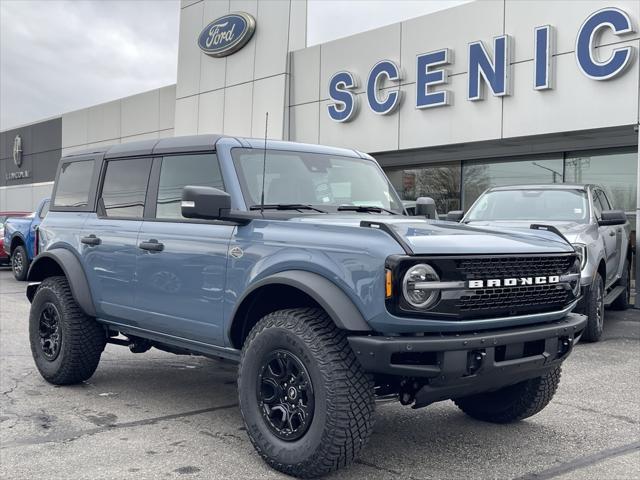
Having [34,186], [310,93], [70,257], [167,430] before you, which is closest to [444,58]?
[310,93]

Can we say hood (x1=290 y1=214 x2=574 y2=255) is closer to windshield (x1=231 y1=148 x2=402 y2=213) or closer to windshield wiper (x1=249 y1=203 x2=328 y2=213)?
windshield wiper (x1=249 y1=203 x2=328 y2=213)

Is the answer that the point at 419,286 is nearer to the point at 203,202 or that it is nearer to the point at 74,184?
the point at 203,202

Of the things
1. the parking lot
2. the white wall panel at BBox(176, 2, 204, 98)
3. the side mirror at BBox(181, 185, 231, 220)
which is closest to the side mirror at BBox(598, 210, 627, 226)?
the parking lot

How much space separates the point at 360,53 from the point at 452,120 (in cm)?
304

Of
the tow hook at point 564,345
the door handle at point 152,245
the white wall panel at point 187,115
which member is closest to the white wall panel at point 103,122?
the white wall panel at point 187,115

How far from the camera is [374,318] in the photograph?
3.51 metres

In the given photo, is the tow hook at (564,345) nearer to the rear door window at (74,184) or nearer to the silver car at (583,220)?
the silver car at (583,220)

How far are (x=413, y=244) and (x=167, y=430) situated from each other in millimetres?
2185

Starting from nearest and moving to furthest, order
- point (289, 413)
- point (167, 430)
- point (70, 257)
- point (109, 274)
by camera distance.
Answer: point (289, 413)
point (167, 430)
point (109, 274)
point (70, 257)

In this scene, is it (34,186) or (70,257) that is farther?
(34,186)

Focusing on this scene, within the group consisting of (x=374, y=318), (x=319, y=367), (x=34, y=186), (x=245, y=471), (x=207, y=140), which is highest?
(x=34, y=186)

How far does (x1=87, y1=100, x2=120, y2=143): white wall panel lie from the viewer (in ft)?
86.4

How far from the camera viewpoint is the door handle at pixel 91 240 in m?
5.43

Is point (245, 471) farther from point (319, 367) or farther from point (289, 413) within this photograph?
point (319, 367)
